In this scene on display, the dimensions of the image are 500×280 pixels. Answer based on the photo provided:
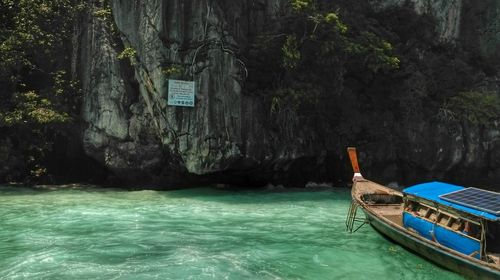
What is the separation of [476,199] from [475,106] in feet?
51.0

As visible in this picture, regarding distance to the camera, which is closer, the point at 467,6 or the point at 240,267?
the point at 240,267

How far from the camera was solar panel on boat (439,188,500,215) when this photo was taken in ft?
31.4

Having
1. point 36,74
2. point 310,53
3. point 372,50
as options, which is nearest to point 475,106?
point 372,50

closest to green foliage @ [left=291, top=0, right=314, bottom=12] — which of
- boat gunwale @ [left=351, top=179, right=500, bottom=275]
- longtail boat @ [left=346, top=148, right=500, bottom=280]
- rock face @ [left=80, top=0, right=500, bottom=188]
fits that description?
rock face @ [left=80, top=0, right=500, bottom=188]

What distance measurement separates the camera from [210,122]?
20.5 metres

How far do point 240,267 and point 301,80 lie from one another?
12838 mm

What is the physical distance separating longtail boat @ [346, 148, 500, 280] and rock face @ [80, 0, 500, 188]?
9.56 metres

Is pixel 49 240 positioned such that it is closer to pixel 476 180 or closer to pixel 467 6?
pixel 476 180

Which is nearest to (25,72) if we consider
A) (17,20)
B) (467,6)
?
(17,20)

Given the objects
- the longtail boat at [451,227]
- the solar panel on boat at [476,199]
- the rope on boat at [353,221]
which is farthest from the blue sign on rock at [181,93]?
the solar panel on boat at [476,199]

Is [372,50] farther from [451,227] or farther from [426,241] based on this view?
[426,241]

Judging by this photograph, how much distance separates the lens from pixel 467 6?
88.8ft

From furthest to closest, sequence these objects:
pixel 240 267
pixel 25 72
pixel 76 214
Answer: pixel 25 72, pixel 76 214, pixel 240 267

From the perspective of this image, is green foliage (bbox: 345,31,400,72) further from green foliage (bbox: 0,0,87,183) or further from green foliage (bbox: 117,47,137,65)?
green foliage (bbox: 0,0,87,183)
